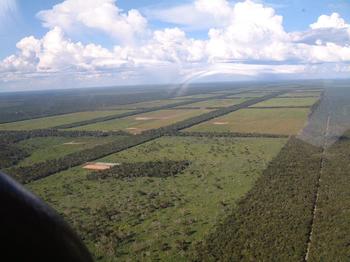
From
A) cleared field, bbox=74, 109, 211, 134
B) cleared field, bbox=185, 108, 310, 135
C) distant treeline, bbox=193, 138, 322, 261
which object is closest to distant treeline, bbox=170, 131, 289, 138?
cleared field, bbox=185, 108, 310, 135

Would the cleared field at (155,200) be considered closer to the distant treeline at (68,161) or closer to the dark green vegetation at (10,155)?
the distant treeline at (68,161)

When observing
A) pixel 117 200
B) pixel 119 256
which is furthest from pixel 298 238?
pixel 117 200

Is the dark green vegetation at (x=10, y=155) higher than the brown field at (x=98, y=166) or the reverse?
higher

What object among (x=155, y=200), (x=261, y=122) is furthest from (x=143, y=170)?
(x=261, y=122)

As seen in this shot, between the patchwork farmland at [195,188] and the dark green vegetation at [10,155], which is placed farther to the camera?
the dark green vegetation at [10,155]

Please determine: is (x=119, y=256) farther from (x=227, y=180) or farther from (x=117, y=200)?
(x=227, y=180)

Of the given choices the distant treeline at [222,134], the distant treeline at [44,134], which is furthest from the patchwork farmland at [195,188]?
the distant treeline at [44,134]
